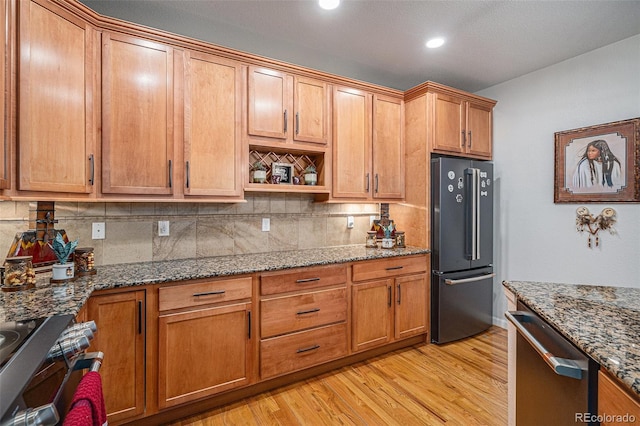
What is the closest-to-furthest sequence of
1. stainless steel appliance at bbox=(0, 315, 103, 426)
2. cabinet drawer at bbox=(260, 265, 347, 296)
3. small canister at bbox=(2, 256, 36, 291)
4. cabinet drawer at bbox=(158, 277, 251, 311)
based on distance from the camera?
stainless steel appliance at bbox=(0, 315, 103, 426)
small canister at bbox=(2, 256, 36, 291)
cabinet drawer at bbox=(158, 277, 251, 311)
cabinet drawer at bbox=(260, 265, 347, 296)

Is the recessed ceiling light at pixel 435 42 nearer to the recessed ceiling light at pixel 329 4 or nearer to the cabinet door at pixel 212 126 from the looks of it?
the recessed ceiling light at pixel 329 4

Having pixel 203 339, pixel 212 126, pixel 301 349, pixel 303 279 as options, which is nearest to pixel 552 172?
pixel 303 279

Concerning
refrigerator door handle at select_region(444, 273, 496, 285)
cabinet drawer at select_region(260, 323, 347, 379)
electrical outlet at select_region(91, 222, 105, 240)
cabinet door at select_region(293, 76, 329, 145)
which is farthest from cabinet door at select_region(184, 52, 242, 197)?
refrigerator door handle at select_region(444, 273, 496, 285)

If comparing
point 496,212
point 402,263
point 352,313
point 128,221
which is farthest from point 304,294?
point 496,212

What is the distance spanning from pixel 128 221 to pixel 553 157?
371cm

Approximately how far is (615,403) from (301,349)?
1840mm

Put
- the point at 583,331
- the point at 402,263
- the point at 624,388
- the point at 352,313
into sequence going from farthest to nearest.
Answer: the point at 402,263 → the point at 352,313 → the point at 583,331 → the point at 624,388

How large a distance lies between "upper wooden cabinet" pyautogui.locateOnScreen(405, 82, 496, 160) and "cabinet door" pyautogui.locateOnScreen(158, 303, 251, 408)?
230 centimetres

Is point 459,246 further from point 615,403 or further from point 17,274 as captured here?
point 17,274

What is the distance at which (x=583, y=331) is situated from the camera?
0.91m

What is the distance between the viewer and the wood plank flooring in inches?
75.6

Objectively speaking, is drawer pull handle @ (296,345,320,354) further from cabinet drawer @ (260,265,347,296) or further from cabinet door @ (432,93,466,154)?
cabinet door @ (432,93,466,154)

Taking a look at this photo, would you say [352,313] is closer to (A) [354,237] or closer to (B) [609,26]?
(A) [354,237]

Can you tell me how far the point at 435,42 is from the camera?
256 cm
